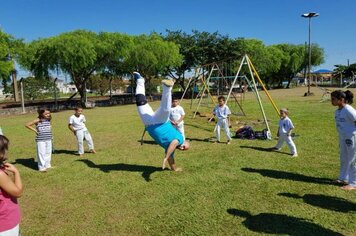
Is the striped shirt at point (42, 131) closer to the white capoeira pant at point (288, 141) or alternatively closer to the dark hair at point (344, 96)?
the white capoeira pant at point (288, 141)

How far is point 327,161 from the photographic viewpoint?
332 inches

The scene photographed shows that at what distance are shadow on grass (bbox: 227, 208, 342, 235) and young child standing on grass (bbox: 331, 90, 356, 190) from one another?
1825mm

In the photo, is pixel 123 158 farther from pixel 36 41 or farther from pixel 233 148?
pixel 36 41

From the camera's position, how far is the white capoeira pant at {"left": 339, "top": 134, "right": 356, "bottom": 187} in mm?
6168

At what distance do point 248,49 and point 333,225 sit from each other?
48.6m

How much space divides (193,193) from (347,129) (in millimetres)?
3120

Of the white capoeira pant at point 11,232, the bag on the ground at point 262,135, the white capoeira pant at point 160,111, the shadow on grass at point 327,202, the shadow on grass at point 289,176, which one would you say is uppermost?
the white capoeira pant at point 160,111

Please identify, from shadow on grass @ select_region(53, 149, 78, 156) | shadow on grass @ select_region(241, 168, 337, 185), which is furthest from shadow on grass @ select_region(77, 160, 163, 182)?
shadow on grass @ select_region(241, 168, 337, 185)

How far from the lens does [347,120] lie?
620 centimetres

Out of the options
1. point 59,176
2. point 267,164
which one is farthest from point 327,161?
point 59,176

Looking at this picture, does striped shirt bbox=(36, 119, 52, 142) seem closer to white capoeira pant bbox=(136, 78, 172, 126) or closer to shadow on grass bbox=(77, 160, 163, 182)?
shadow on grass bbox=(77, 160, 163, 182)

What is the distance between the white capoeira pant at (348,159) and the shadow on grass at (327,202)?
0.73 metres

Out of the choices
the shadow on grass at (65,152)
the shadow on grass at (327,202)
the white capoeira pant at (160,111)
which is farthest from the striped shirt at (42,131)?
the shadow on grass at (327,202)

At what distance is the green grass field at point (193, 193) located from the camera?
5141 mm
